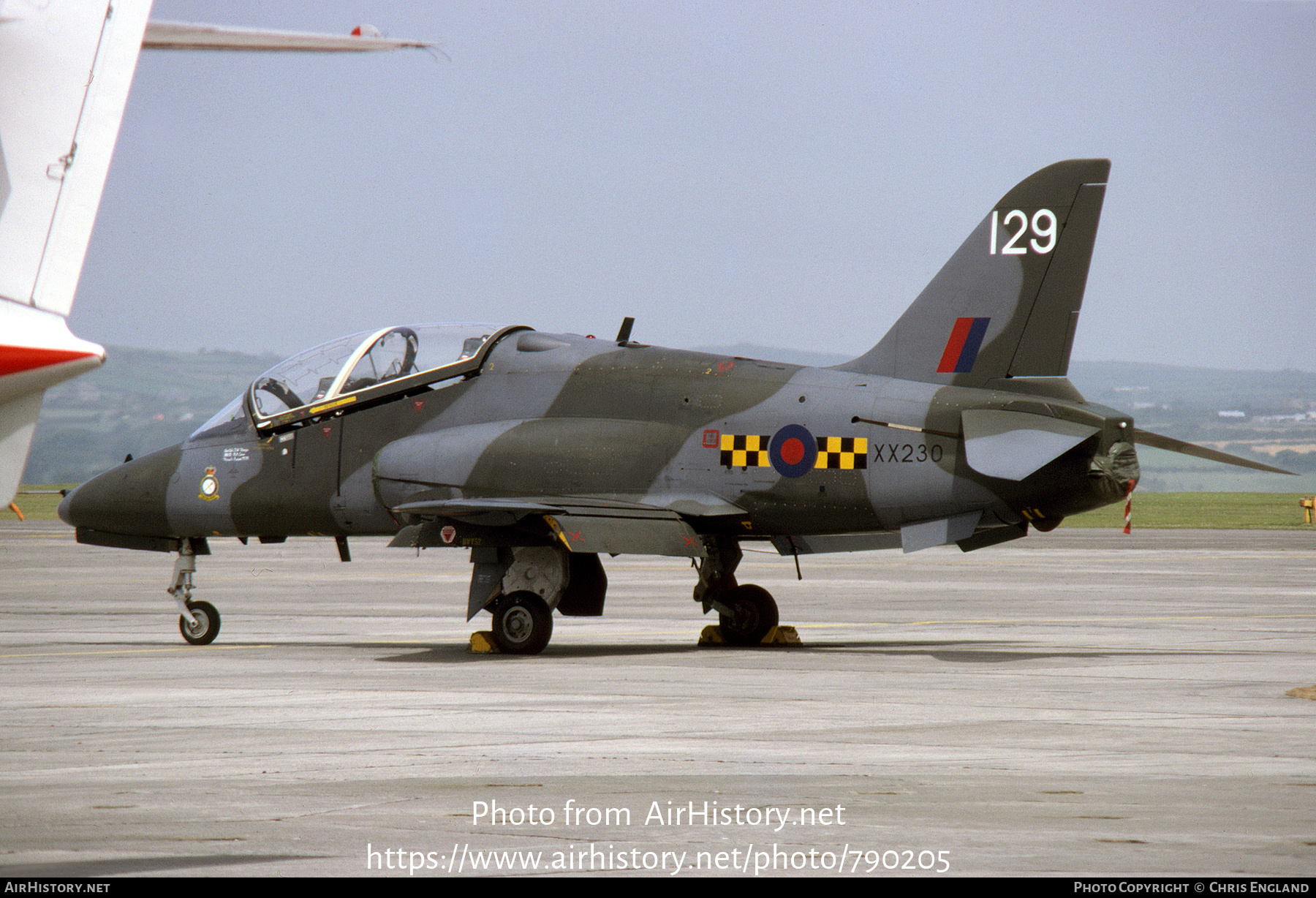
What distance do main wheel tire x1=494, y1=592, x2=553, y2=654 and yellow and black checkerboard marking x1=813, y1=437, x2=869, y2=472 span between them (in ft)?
10.3

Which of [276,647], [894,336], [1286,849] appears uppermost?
[894,336]

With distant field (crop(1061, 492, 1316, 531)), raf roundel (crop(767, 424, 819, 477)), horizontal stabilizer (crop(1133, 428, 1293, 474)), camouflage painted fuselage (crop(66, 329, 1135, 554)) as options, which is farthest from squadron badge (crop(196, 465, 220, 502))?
distant field (crop(1061, 492, 1316, 531))

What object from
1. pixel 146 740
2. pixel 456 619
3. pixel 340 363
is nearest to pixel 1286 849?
pixel 146 740

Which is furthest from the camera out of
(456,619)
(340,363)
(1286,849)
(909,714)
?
(456,619)

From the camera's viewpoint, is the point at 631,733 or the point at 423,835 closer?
the point at 423,835

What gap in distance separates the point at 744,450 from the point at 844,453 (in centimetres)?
106

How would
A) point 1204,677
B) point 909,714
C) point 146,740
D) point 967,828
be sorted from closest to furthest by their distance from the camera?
1. point 967,828
2. point 146,740
3. point 909,714
4. point 1204,677

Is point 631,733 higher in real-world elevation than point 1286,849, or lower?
lower

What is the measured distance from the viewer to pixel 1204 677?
14.3 m

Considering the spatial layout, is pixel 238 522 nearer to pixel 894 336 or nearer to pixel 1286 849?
pixel 894 336

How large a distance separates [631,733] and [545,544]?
568cm

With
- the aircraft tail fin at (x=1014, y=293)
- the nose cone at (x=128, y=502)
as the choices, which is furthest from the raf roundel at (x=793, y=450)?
the nose cone at (x=128, y=502)

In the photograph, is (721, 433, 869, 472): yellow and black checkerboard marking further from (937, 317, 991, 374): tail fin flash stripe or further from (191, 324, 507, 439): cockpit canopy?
(191, 324, 507, 439): cockpit canopy

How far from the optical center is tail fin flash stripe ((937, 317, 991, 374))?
16.2 meters
